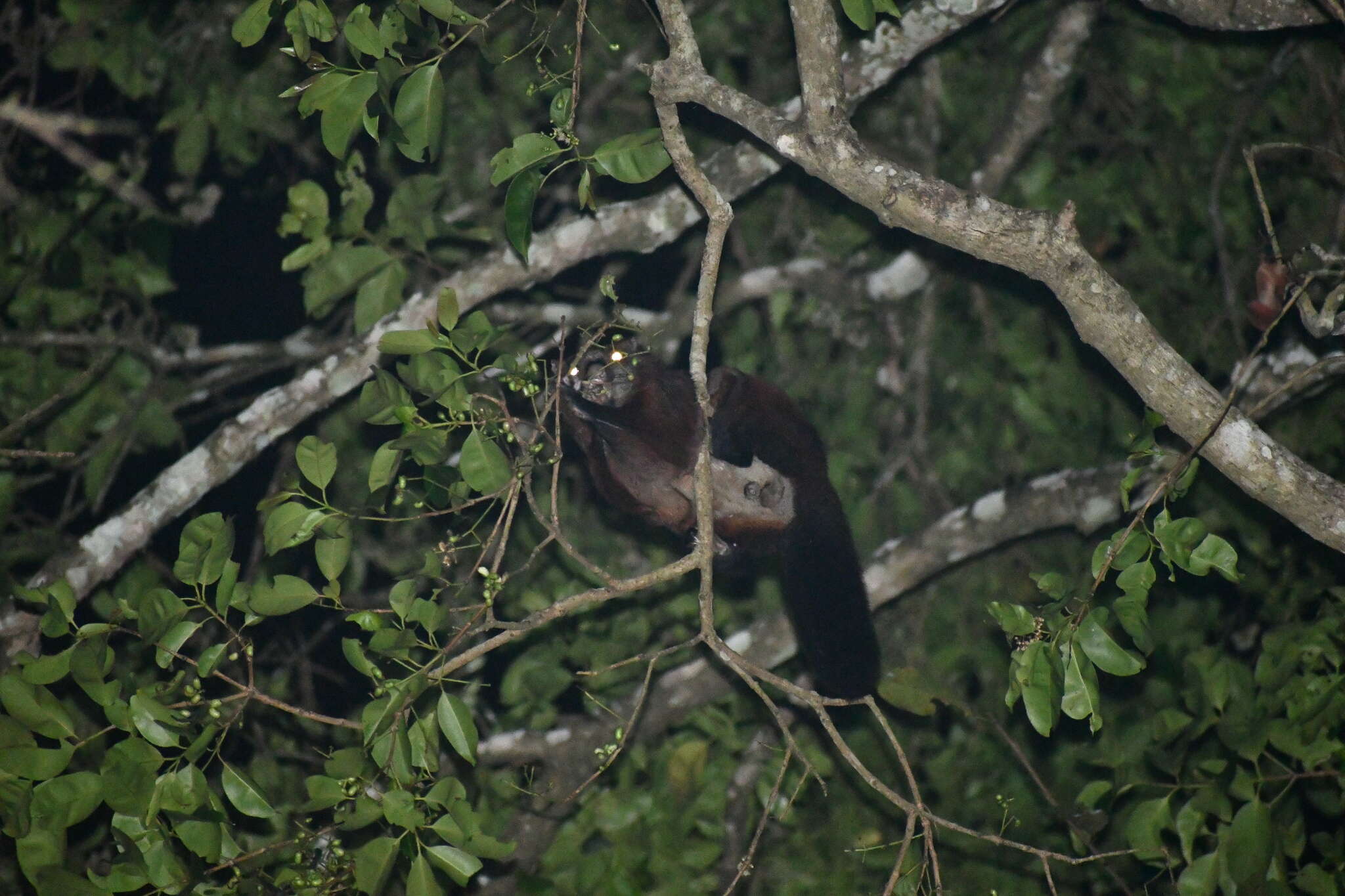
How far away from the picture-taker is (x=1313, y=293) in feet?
11.0

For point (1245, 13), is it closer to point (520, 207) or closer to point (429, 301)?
point (520, 207)

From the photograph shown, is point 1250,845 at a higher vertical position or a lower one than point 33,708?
lower

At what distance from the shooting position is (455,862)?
86.7 inches

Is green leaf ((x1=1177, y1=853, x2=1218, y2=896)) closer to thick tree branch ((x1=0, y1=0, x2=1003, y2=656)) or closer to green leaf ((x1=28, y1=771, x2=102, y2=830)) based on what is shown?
thick tree branch ((x1=0, y1=0, x2=1003, y2=656))

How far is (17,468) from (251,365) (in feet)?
2.87

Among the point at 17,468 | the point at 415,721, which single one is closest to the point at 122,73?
the point at 17,468

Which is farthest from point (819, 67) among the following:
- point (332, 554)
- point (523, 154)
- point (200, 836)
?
point (200, 836)

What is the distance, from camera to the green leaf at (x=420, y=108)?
233 cm

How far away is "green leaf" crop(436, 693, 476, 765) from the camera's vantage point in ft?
7.23

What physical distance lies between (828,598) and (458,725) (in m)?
1.35


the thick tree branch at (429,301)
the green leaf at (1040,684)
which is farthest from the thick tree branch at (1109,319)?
the thick tree branch at (429,301)

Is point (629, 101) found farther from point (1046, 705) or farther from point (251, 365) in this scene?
point (1046, 705)

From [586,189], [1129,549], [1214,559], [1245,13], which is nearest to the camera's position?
[1214,559]

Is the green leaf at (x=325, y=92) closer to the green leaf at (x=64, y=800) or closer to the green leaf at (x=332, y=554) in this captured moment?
the green leaf at (x=332, y=554)
